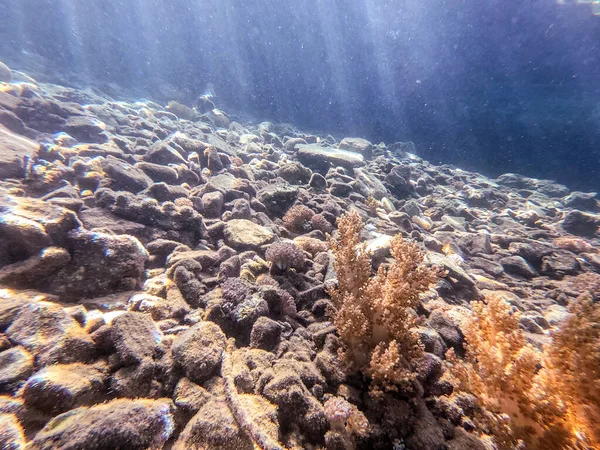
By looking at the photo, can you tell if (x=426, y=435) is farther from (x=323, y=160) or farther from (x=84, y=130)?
(x=84, y=130)

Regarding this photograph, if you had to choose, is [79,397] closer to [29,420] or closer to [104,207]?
[29,420]

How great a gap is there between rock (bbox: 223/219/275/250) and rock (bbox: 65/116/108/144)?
595 centimetres

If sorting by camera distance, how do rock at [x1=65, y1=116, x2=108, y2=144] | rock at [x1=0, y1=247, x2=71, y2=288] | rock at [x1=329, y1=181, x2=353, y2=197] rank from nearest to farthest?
1. rock at [x1=0, y1=247, x2=71, y2=288]
2. rock at [x1=65, y1=116, x2=108, y2=144]
3. rock at [x1=329, y1=181, x2=353, y2=197]

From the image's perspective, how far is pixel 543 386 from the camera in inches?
78.0

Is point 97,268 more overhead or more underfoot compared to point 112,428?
more overhead

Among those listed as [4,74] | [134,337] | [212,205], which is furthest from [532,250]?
[4,74]

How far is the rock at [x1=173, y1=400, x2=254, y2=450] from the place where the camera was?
1.61 metres

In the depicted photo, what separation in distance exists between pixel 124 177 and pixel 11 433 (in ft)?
14.1

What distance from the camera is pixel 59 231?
2.78 m

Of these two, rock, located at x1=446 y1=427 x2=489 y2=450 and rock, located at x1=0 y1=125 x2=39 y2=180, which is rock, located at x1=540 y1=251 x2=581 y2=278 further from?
rock, located at x1=0 y1=125 x2=39 y2=180

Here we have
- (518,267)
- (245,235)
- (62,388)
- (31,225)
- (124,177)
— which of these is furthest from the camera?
(518,267)

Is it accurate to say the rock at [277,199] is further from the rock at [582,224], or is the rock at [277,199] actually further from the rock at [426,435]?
the rock at [582,224]

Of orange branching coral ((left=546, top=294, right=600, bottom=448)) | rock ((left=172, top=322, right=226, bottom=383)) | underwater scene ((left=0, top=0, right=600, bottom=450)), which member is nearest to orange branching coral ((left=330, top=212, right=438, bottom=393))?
underwater scene ((left=0, top=0, right=600, bottom=450))

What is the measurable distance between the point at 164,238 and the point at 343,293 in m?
2.85
